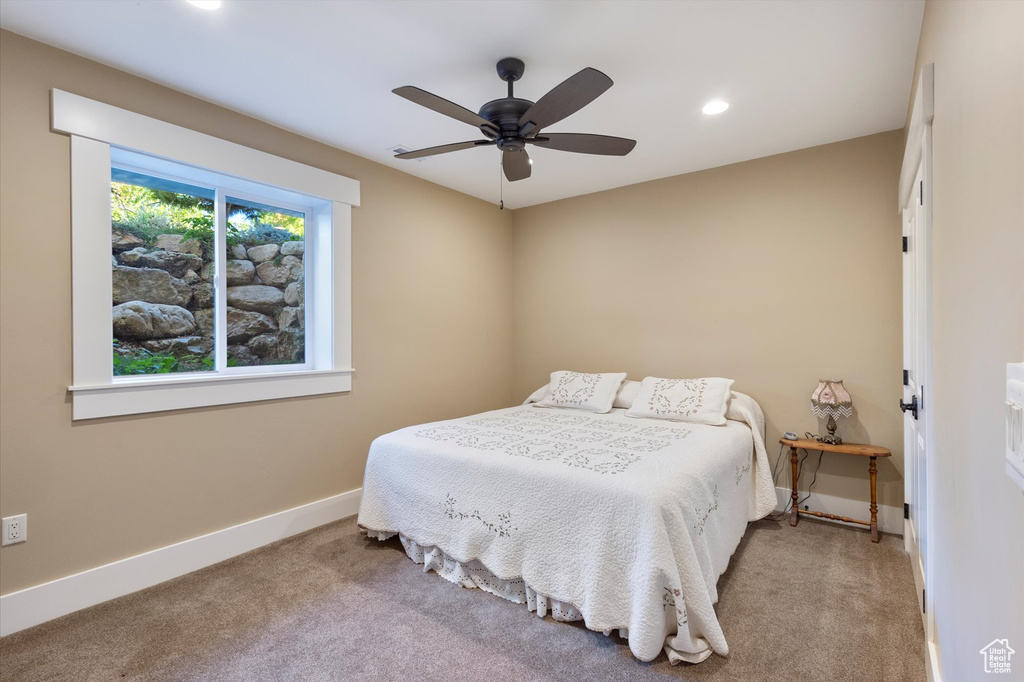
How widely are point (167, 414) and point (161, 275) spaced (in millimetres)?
761

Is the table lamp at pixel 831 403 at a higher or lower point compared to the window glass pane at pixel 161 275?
lower

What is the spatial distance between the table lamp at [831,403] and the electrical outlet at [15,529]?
164 inches

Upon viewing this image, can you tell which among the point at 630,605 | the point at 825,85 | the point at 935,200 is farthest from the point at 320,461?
the point at 825,85

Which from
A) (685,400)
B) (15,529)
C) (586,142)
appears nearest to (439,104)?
(586,142)

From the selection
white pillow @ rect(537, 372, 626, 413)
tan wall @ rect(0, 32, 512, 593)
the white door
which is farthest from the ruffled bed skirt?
white pillow @ rect(537, 372, 626, 413)

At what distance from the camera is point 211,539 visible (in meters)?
2.57

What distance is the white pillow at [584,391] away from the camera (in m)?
3.65

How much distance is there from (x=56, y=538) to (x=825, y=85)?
4239 mm

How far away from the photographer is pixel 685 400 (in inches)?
127

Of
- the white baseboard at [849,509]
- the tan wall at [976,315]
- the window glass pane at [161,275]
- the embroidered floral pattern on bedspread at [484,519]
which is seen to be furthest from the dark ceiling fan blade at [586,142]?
the white baseboard at [849,509]

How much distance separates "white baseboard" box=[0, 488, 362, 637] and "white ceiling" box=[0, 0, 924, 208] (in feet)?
7.81

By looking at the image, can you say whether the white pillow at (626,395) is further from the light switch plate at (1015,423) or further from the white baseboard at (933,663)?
the light switch plate at (1015,423)

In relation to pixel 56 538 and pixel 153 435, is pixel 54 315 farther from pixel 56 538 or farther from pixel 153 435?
pixel 56 538

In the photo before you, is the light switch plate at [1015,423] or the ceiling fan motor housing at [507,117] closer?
the light switch plate at [1015,423]
